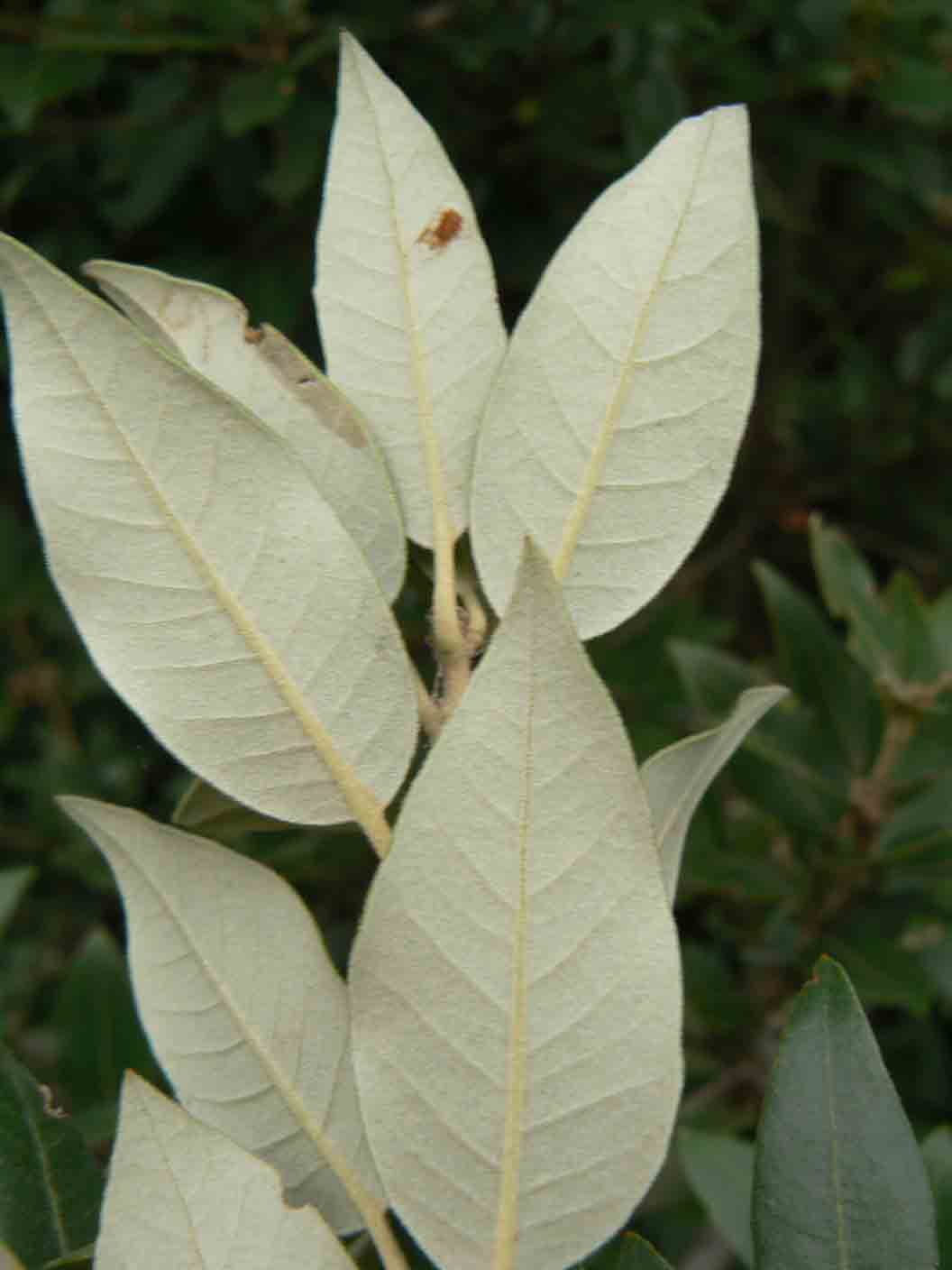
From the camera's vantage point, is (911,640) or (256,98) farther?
(256,98)

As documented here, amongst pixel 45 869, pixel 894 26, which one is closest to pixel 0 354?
pixel 45 869

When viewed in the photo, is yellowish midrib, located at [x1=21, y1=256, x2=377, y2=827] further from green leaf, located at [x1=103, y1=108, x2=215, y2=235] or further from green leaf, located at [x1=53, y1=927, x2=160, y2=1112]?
green leaf, located at [x1=103, y1=108, x2=215, y2=235]

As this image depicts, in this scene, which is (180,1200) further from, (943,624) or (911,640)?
(943,624)

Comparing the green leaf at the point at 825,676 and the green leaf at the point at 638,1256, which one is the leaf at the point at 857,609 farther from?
the green leaf at the point at 638,1256

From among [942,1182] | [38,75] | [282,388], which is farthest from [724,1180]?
[38,75]

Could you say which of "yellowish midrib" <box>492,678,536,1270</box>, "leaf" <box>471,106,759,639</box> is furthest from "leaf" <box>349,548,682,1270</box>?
"leaf" <box>471,106,759,639</box>

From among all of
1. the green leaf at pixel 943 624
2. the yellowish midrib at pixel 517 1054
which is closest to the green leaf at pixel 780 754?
the green leaf at pixel 943 624
